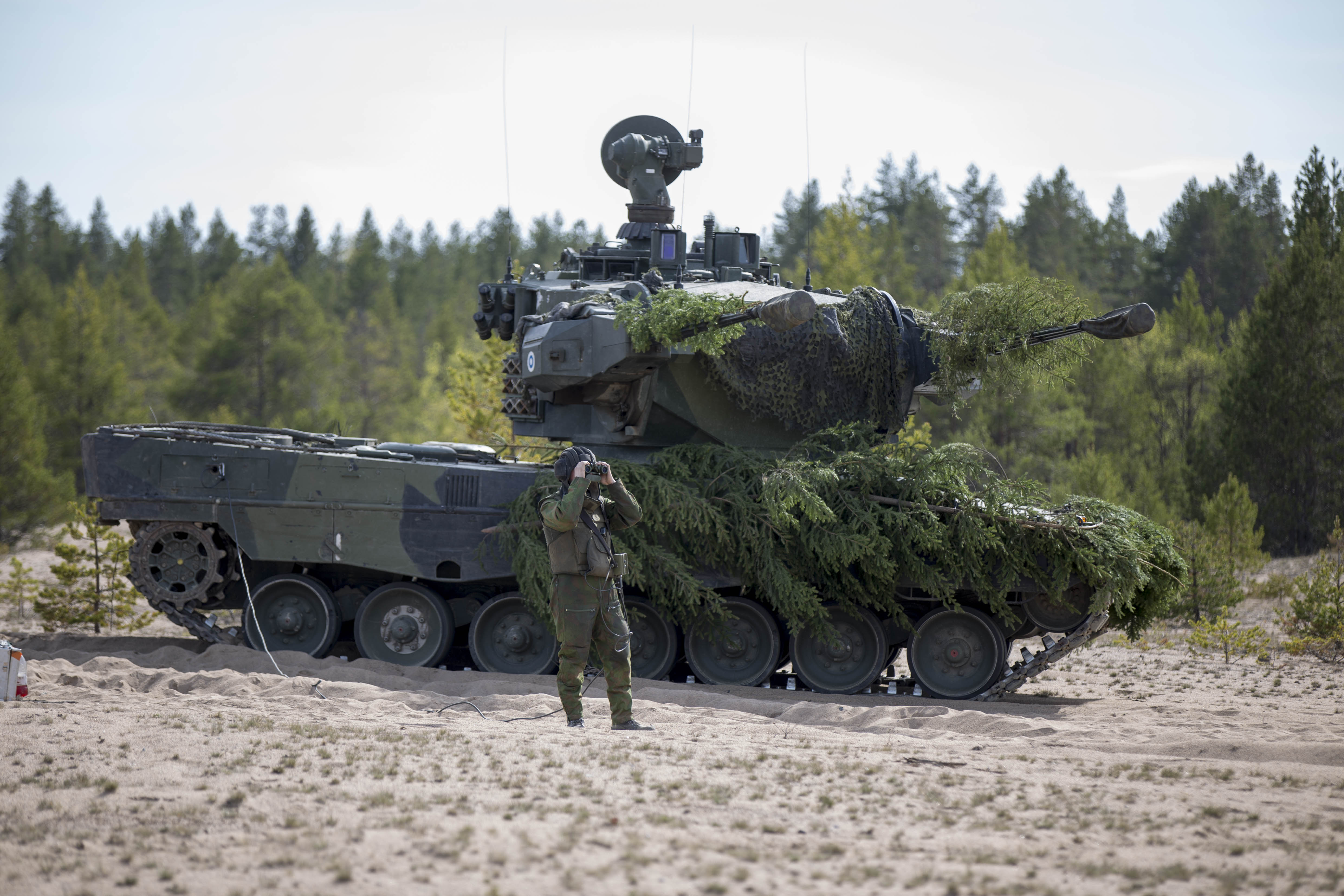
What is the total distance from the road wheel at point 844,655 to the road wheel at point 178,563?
5420 mm

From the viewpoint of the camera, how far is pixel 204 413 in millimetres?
37469

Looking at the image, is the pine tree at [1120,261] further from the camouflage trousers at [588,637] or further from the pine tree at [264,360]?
the camouflage trousers at [588,637]

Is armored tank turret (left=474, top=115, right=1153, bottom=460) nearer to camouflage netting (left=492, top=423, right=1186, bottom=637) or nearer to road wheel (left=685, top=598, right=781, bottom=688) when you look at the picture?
camouflage netting (left=492, top=423, right=1186, bottom=637)

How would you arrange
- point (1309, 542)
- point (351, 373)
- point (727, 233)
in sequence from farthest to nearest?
point (351, 373), point (1309, 542), point (727, 233)

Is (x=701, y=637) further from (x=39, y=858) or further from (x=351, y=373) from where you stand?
(x=351, y=373)

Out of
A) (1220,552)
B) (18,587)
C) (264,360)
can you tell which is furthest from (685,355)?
(264,360)

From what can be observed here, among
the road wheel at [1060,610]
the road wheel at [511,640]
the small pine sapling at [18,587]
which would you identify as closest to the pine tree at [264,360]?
the small pine sapling at [18,587]

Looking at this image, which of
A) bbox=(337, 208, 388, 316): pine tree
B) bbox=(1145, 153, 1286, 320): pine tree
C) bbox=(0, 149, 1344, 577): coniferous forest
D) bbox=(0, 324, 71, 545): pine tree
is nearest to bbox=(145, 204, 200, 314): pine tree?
bbox=(0, 149, 1344, 577): coniferous forest

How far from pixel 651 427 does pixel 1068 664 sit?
17.8 feet

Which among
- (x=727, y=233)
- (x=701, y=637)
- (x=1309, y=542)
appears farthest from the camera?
(x=1309, y=542)

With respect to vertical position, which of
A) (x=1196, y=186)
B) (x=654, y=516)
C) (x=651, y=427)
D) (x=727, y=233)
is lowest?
(x=654, y=516)

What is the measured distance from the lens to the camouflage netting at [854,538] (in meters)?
9.93

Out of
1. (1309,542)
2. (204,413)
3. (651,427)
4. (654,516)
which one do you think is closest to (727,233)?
(651,427)

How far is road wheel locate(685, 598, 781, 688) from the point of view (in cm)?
1088
